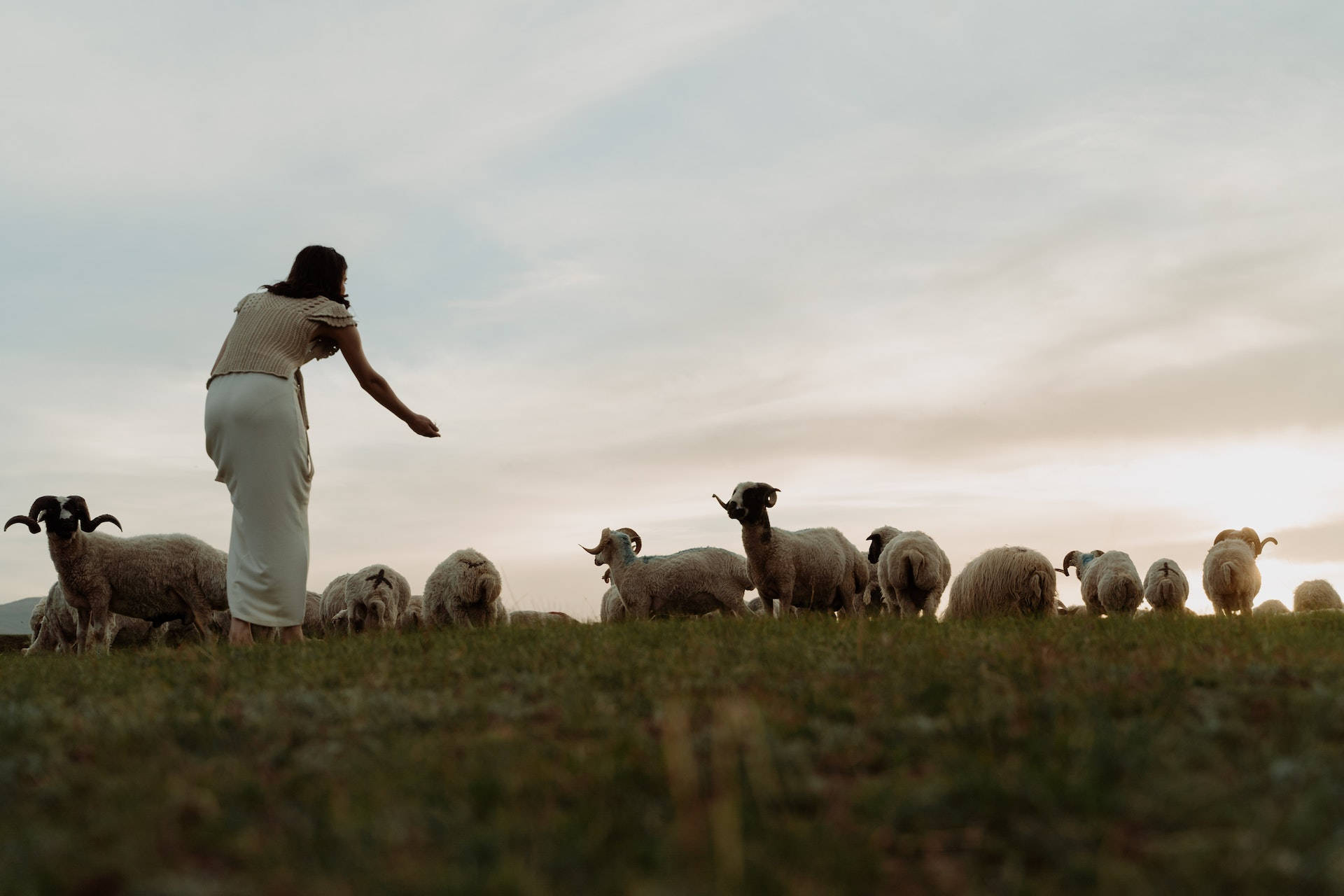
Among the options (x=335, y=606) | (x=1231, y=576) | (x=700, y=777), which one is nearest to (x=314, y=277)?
(x=700, y=777)

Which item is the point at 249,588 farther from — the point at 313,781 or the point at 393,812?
the point at 393,812

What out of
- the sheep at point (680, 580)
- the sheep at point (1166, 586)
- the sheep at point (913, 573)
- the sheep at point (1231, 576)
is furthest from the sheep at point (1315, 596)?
the sheep at point (680, 580)

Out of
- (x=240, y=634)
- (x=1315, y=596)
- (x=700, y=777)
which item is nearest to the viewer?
(x=700, y=777)

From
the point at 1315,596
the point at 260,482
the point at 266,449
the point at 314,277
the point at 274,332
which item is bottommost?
the point at 1315,596

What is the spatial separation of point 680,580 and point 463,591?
3.35 m

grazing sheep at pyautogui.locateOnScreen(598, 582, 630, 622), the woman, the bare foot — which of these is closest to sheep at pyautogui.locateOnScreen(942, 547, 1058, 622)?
grazing sheep at pyautogui.locateOnScreen(598, 582, 630, 622)

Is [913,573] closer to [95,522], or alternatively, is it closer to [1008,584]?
[1008,584]

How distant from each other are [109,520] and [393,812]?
43.4 feet

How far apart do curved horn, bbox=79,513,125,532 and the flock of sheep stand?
2 cm

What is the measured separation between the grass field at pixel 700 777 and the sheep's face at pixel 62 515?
8915mm

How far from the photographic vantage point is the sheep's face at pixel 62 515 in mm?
13391

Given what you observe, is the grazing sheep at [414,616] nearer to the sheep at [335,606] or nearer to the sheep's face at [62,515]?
the sheep at [335,606]

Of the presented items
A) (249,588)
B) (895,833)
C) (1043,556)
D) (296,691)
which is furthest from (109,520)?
(895,833)

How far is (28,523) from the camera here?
13.8 m
